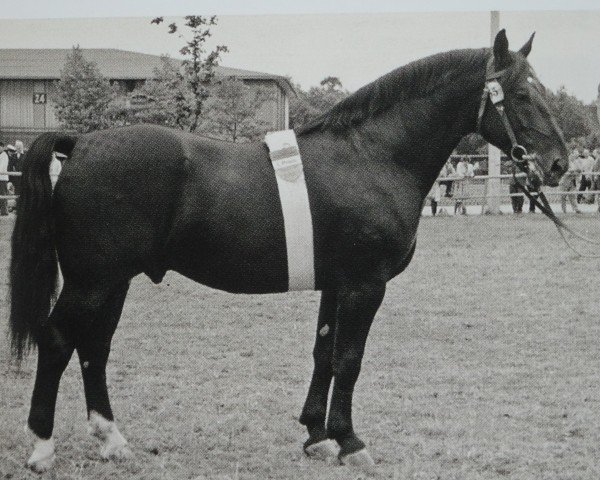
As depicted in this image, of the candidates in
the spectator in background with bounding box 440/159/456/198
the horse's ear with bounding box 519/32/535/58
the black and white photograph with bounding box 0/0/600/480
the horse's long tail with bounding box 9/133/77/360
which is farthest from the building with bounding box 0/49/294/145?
the spectator in background with bounding box 440/159/456/198

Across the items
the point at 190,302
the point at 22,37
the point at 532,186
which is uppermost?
the point at 22,37

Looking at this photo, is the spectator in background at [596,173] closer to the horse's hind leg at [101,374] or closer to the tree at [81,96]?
the tree at [81,96]

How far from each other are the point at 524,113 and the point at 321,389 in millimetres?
1965

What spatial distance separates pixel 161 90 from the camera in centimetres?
1165

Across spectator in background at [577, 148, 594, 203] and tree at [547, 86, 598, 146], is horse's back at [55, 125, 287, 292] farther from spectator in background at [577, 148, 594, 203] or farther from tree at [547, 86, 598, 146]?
spectator in background at [577, 148, 594, 203]

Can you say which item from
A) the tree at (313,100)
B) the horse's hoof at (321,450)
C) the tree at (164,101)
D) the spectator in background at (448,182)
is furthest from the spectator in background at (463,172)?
the horse's hoof at (321,450)

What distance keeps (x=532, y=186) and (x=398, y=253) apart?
34.6 inches

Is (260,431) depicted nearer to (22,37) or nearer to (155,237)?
(155,237)

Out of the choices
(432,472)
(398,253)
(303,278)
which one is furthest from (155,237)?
(432,472)

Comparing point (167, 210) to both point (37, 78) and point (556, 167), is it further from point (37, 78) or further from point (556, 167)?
point (37, 78)

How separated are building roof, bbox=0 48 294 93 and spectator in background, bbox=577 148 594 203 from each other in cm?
997

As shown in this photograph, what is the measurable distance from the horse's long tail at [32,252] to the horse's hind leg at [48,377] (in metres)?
0.08

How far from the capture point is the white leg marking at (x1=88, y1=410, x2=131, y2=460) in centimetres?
447

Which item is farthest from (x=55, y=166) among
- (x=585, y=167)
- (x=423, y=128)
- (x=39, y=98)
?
(x=585, y=167)
